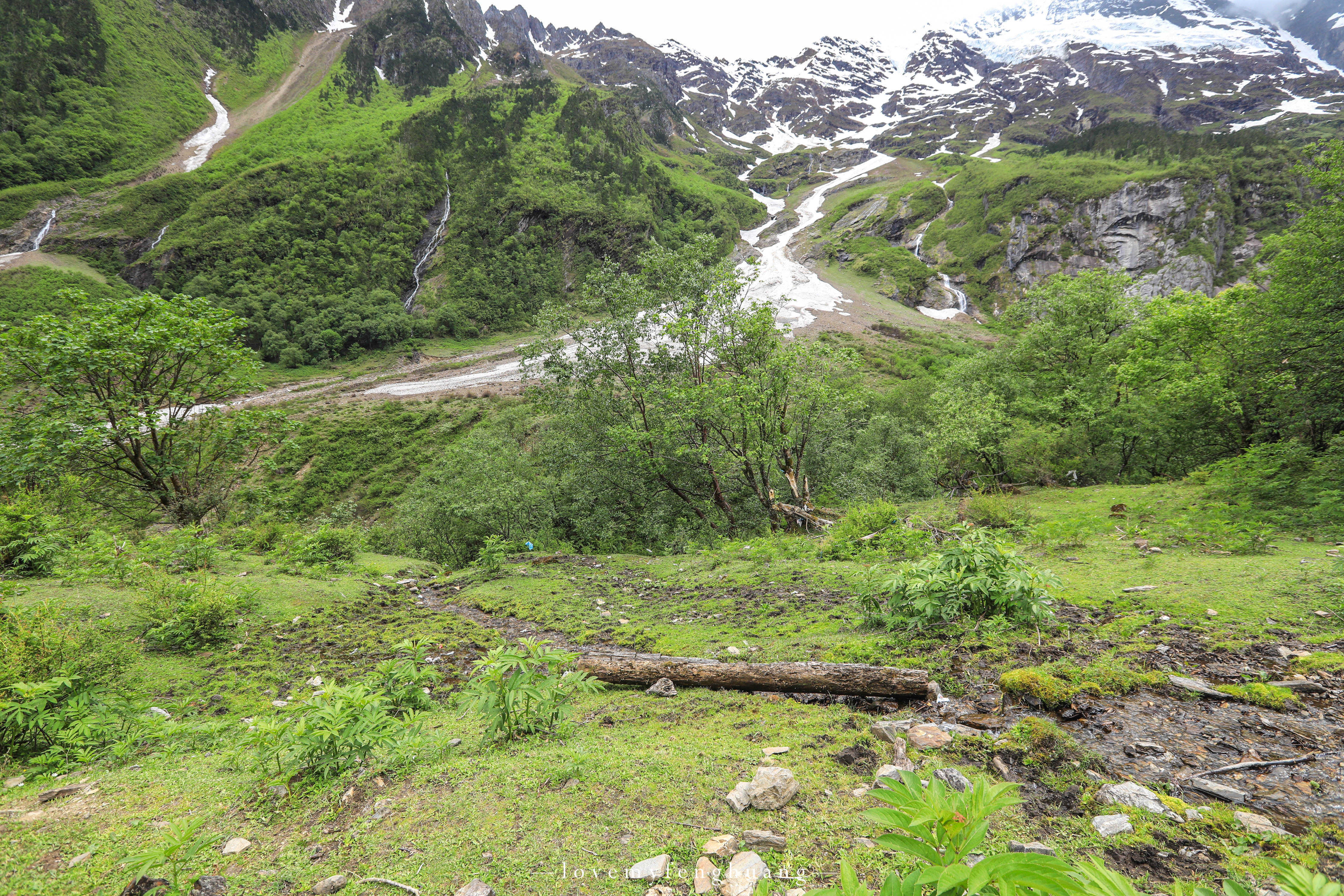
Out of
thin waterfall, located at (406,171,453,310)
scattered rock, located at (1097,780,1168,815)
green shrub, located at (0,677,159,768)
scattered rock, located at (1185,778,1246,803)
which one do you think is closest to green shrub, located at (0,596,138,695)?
green shrub, located at (0,677,159,768)

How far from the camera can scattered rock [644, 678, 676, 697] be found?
17.3 feet

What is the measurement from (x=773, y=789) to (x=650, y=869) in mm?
964

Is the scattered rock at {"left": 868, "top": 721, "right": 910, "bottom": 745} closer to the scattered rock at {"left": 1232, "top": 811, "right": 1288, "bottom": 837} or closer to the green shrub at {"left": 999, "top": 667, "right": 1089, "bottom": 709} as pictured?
the green shrub at {"left": 999, "top": 667, "right": 1089, "bottom": 709}

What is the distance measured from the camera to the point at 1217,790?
2.82 m

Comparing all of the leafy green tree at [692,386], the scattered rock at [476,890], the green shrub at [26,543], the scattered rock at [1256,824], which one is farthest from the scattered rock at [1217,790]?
the green shrub at [26,543]

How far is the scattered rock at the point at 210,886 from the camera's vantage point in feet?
8.14

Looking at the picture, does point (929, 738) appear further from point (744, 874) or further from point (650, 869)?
point (650, 869)

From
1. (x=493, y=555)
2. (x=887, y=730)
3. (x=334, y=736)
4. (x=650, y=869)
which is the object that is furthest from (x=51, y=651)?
(x=493, y=555)

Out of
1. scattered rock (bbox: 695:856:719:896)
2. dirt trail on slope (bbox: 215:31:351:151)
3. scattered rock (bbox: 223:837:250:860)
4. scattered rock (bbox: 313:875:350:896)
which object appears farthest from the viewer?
Result: dirt trail on slope (bbox: 215:31:351:151)

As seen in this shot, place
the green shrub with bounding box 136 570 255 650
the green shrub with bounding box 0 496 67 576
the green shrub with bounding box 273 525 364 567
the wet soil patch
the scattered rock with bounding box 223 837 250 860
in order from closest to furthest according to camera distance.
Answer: the scattered rock with bounding box 223 837 250 860 < the wet soil patch < the green shrub with bounding box 136 570 255 650 < the green shrub with bounding box 0 496 67 576 < the green shrub with bounding box 273 525 364 567

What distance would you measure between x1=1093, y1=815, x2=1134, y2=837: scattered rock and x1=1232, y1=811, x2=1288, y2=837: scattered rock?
1.61 feet

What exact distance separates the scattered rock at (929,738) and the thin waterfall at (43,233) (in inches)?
4458

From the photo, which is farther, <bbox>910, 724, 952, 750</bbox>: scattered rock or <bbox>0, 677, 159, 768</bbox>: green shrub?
<bbox>0, 677, 159, 768</bbox>: green shrub

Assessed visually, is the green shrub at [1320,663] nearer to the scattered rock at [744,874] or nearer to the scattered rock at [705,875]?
the scattered rock at [744,874]
